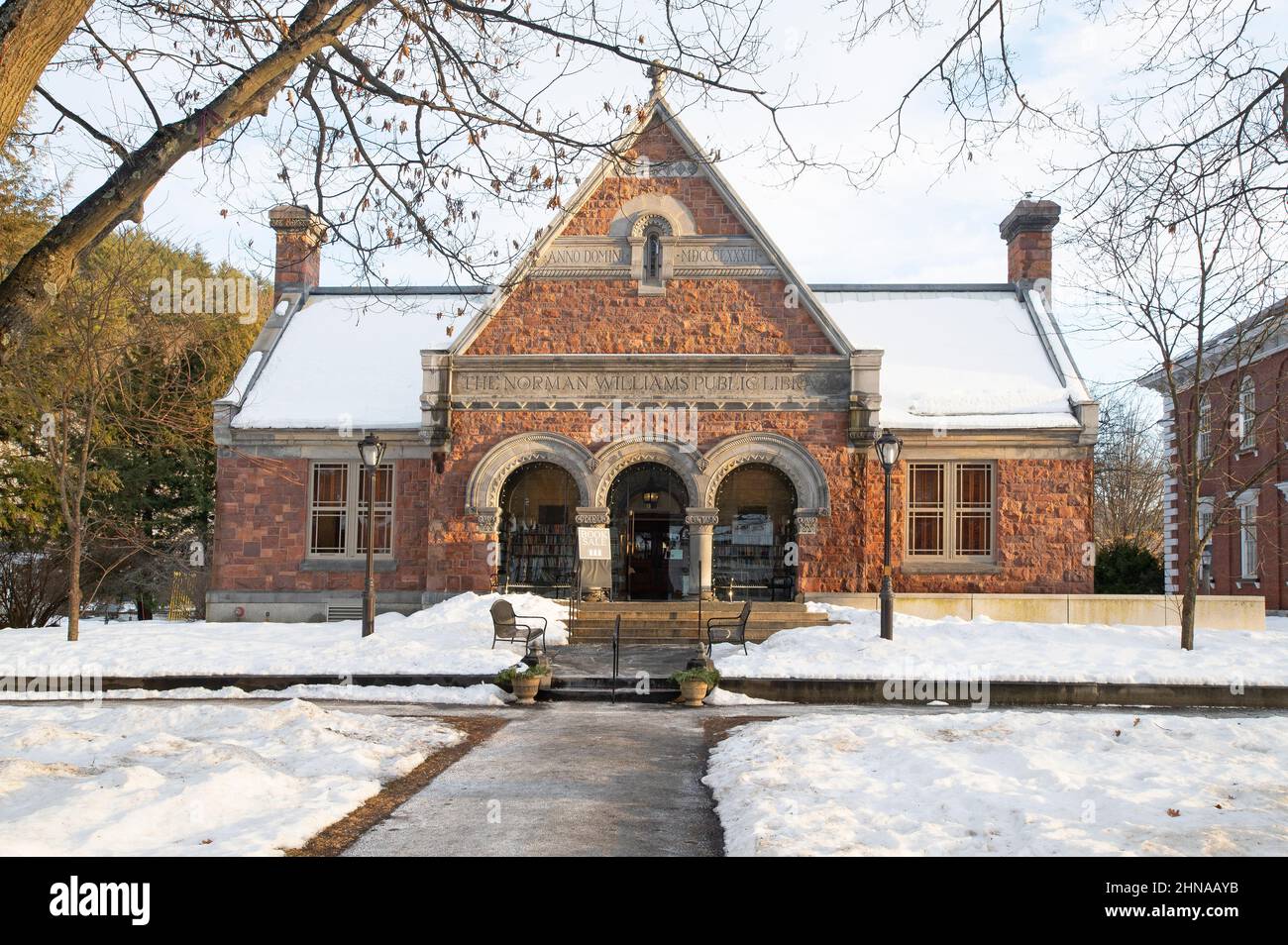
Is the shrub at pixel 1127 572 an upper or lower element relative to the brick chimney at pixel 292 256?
lower

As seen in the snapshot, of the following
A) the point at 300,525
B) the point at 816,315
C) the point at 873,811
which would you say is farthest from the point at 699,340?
the point at 873,811

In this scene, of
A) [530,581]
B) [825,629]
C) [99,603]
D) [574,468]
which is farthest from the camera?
[99,603]

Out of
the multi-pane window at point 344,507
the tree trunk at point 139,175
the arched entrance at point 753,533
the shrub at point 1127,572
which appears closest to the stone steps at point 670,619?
the arched entrance at point 753,533

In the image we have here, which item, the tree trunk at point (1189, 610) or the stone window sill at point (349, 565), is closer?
the tree trunk at point (1189, 610)

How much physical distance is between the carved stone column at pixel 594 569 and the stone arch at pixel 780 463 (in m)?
2.16

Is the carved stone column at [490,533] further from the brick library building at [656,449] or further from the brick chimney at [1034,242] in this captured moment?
the brick chimney at [1034,242]

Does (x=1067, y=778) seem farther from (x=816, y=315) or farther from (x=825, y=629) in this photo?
(x=816, y=315)

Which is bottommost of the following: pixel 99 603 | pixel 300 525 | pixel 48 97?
pixel 99 603

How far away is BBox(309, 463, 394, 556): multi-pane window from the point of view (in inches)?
942

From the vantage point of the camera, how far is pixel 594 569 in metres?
21.9

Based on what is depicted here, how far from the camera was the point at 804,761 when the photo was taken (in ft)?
29.4

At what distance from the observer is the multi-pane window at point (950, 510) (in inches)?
923

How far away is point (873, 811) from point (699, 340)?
16026 millimetres

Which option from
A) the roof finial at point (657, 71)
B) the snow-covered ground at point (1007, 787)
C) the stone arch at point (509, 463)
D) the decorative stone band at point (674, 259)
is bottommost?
the snow-covered ground at point (1007, 787)
